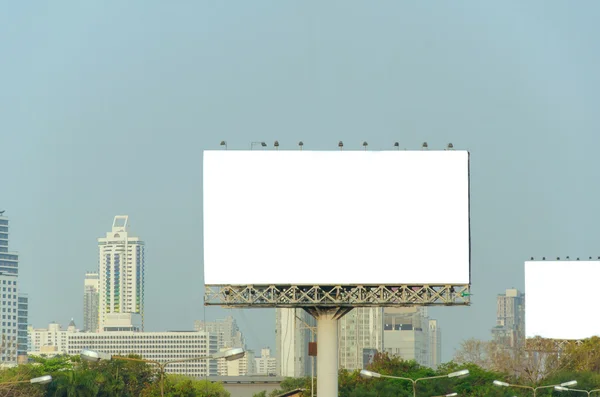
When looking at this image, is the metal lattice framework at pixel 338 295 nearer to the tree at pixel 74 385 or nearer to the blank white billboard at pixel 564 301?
the tree at pixel 74 385

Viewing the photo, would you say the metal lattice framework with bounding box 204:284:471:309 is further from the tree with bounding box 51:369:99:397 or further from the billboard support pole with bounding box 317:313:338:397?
the tree with bounding box 51:369:99:397

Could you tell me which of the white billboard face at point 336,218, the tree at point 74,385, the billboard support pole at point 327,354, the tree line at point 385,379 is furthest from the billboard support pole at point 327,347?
the tree at point 74,385

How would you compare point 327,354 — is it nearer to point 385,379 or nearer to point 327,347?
point 327,347

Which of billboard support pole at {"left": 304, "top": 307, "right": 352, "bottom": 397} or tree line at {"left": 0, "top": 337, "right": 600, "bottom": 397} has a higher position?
billboard support pole at {"left": 304, "top": 307, "right": 352, "bottom": 397}

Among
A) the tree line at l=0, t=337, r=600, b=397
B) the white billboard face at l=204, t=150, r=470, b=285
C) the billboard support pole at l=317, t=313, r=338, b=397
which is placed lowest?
the tree line at l=0, t=337, r=600, b=397

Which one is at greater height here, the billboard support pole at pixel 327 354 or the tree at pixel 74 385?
the billboard support pole at pixel 327 354

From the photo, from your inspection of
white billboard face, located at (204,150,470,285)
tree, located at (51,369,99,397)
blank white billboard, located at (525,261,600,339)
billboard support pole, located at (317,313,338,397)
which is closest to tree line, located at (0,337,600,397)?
tree, located at (51,369,99,397)

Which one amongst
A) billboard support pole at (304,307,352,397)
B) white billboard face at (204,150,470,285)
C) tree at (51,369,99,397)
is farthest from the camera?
tree at (51,369,99,397)

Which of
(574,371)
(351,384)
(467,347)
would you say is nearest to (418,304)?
(351,384)
